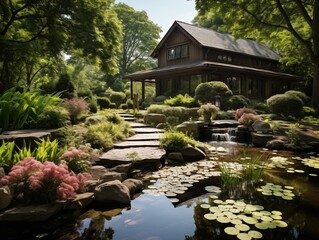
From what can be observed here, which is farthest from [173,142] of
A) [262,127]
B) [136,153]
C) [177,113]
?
[177,113]

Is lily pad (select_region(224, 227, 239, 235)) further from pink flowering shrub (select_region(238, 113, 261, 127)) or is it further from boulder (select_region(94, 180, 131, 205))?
pink flowering shrub (select_region(238, 113, 261, 127))

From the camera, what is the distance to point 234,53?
968 inches

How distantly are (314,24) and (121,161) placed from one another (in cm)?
1628

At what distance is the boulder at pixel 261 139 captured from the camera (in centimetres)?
1013

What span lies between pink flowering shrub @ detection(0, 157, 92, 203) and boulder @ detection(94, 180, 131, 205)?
1.81ft

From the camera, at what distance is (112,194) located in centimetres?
437

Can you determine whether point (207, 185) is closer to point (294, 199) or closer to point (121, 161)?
point (294, 199)

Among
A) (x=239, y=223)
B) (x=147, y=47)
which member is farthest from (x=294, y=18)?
(x=147, y=47)

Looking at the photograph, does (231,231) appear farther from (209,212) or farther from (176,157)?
(176,157)

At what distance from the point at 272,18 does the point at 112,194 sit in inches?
760

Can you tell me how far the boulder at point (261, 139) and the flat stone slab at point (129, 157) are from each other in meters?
5.03

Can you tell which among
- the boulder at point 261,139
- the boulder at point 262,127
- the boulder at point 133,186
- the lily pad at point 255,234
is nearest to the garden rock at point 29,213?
the boulder at point 133,186

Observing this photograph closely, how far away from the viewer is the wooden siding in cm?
2309

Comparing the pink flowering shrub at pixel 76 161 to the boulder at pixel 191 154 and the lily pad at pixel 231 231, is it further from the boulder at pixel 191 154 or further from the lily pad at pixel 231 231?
the boulder at pixel 191 154
